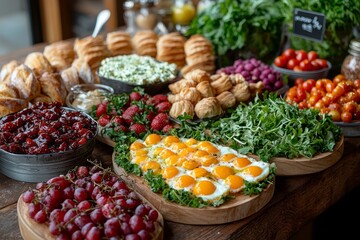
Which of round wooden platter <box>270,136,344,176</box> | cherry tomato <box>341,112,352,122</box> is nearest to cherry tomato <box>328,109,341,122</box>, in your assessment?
cherry tomato <box>341,112,352,122</box>

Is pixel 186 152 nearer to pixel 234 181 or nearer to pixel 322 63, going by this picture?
pixel 234 181

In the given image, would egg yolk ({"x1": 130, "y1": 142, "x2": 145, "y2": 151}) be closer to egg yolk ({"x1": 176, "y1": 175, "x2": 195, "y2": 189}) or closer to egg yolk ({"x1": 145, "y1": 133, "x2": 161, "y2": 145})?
egg yolk ({"x1": 145, "y1": 133, "x2": 161, "y2": 145})

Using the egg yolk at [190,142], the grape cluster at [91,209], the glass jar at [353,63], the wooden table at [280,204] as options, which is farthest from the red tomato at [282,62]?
the grape cluster at [91,209]

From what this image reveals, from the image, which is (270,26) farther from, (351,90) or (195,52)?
(351,90)

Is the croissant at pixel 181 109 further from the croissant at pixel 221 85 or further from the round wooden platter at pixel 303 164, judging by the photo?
the round wooden platter at pixel 303 164

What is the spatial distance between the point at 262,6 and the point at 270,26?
0.50 feet

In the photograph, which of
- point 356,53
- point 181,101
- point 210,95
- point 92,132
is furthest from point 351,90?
point 92,132

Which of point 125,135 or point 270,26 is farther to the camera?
point 270,26

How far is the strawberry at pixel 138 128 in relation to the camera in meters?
1.76

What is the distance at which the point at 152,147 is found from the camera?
64.5 inches

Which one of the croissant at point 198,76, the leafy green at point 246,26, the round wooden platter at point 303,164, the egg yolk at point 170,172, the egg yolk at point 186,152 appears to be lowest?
the round wooden platter at point 303,164

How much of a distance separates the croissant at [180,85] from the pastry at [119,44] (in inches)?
23.5

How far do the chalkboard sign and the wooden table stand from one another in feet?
2.33

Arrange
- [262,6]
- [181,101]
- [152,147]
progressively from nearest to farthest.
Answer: [152,147] < [181,101] < [262,6]
